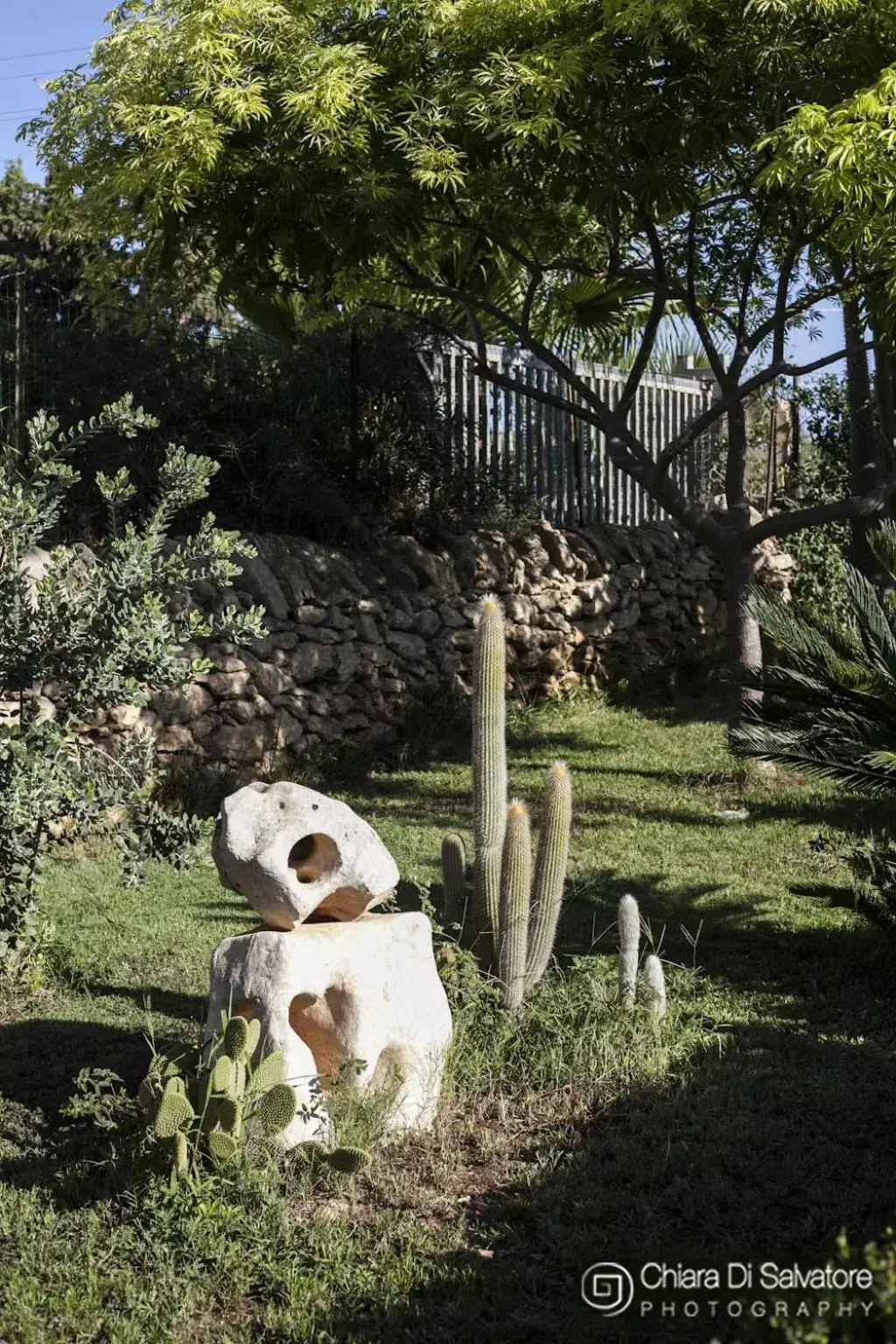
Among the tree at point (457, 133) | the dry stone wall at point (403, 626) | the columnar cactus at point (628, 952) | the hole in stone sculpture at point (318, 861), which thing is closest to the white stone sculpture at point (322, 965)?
the hole in stone sculpture at point (318, 861)

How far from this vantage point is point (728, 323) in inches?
408

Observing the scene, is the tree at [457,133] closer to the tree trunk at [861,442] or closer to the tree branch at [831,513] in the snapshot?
the tree branch at [831,513]

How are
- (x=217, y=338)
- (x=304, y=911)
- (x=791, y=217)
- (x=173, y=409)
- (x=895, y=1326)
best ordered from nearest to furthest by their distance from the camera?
(x=895, y=1326) < (x=304, y=911) < (x=791, y=217) < (x=173, y=409) < (x=217, y=338)

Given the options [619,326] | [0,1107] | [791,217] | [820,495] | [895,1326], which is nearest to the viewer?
[895,1326]

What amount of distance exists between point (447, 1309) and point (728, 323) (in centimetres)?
852

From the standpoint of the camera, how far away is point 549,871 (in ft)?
16.2

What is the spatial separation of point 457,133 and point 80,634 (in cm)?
494

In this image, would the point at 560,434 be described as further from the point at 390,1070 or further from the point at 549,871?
the point at 390,1070

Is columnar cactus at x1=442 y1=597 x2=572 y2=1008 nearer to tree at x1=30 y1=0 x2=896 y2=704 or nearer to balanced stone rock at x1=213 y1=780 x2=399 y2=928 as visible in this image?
balanced stone rock at x1=213 y1=780 x2=399 y2=928

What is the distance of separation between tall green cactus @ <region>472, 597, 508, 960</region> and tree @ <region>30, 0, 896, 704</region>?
3.48 meters

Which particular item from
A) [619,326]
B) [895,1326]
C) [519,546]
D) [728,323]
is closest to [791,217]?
[728,323]

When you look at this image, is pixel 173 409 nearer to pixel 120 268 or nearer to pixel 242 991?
pixel 120 268

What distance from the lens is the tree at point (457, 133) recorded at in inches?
301

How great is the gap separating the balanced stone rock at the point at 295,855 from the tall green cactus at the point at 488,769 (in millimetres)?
781
